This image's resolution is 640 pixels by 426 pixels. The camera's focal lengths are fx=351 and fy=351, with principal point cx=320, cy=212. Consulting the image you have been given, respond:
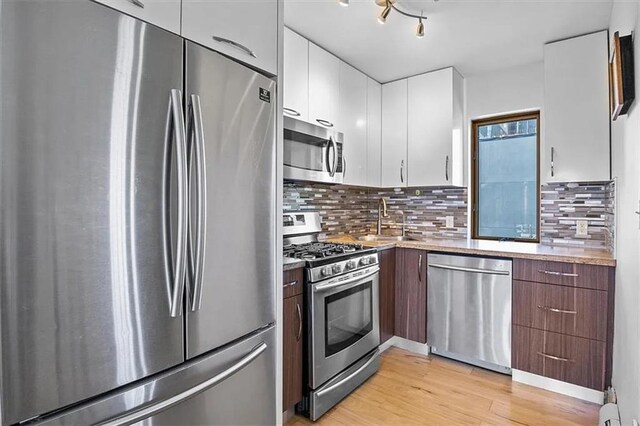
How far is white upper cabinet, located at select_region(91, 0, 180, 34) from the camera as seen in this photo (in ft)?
3.32

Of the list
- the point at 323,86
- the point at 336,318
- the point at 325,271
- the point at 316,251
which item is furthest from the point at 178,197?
the point at 323,86

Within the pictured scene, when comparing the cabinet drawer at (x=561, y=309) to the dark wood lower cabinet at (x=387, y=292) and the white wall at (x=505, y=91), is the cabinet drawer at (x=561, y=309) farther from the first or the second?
the white wall at (x=505, y=91)

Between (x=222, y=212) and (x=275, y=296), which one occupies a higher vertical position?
(x=222, y=212)

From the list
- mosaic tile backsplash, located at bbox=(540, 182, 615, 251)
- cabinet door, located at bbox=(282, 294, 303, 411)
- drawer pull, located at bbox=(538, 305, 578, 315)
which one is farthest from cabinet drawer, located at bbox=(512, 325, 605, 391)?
cabinet door, located at bbox=(282, 294, 303, 411)

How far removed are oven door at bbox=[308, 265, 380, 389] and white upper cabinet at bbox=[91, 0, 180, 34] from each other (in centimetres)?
144

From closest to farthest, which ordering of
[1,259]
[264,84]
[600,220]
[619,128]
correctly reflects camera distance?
[1,259]
[264,84]
[619,128]
[600,220]

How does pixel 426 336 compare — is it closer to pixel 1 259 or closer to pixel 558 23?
pixel 558 23

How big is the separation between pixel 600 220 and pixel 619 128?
3.24 feet

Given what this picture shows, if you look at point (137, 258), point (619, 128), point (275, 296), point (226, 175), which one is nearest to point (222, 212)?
point (226, 175)

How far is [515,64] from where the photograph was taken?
306 centimetres

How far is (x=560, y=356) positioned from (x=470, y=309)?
0.60m

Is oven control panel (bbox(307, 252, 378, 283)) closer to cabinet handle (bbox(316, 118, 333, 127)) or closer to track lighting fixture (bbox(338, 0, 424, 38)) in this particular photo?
cabinet handle (bbox(316, 118, 333, 127))

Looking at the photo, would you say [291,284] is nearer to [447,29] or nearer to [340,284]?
[340,284]

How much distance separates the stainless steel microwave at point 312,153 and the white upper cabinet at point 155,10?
1152 mm
